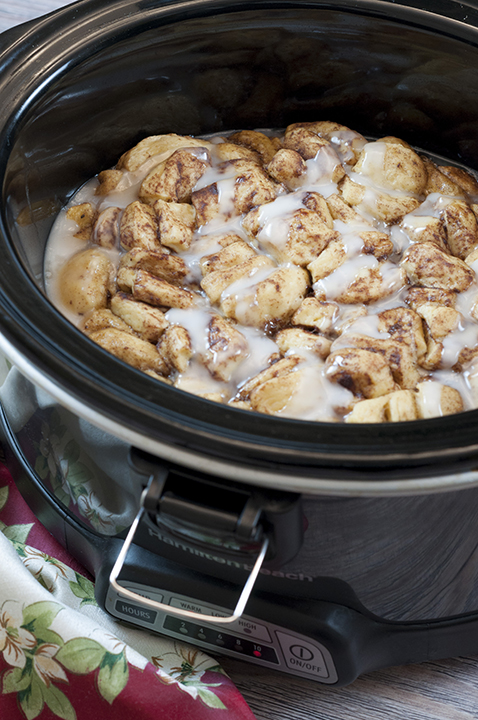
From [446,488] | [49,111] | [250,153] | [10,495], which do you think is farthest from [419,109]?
[10,495]

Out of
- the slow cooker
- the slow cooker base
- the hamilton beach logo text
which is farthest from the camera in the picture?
the slow cooker base

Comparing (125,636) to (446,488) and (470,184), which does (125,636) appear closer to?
(446,488)

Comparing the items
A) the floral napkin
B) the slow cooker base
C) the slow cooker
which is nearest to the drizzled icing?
the slow cooker

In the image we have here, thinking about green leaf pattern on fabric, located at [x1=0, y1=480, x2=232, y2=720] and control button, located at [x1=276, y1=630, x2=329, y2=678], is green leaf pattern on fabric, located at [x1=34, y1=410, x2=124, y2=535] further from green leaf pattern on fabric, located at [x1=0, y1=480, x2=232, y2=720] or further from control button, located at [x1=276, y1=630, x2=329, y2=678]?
control button, located at [x1=276, y1=630, x2=329, y2=678]

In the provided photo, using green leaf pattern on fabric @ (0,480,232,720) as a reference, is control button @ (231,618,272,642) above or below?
above

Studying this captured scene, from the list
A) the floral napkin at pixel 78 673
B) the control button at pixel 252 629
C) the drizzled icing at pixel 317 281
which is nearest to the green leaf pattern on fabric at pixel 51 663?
the floral napkin at pixel 78 673

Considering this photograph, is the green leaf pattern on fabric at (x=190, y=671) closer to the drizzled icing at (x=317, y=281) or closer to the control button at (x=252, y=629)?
the control button at (x=252, y=629)

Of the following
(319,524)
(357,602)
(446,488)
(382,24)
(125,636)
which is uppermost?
(382,24)

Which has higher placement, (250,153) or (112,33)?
(112,33)
